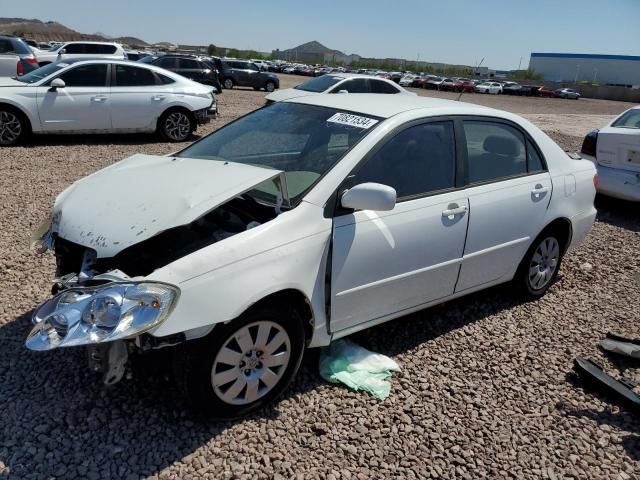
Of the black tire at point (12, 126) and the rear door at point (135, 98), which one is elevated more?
the rear door at point (135, 98)

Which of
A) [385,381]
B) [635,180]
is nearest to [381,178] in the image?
[385,381]

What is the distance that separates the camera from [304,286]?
2883mm

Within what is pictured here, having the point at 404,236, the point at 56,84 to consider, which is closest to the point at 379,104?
the point at 404,236

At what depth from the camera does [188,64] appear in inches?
815

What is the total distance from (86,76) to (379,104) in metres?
7.94

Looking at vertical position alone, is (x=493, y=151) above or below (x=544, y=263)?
above

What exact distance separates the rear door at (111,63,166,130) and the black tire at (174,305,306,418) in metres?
8.52

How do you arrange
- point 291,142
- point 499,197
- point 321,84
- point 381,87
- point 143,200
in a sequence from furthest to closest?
point 381,87
point 321,84
point 499,197
point 291,142
point 143,200

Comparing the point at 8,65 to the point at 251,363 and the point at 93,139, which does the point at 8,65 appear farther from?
the point at 251,363

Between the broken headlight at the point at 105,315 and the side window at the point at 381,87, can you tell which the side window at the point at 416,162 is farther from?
the side window at the point at 381,87

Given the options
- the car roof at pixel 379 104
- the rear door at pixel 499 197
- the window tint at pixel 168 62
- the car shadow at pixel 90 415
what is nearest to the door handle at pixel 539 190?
the rear door at pixel 499 197

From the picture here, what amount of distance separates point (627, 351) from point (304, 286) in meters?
2.53

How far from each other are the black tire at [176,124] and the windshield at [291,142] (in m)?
7.06

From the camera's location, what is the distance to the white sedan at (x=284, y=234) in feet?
8.28
